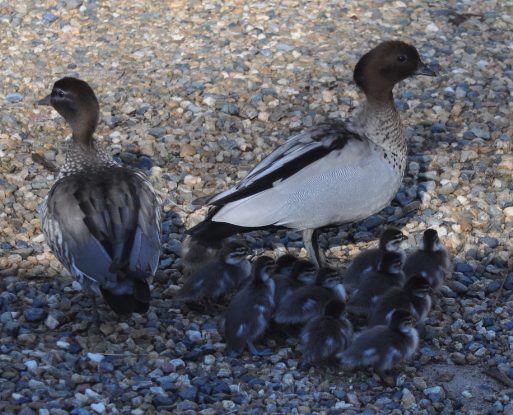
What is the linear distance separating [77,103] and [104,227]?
137cm

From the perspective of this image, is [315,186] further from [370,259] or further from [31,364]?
[31,364]

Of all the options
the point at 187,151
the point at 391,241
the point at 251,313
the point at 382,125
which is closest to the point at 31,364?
the point at 251,313

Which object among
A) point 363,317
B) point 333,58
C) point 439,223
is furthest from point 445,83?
point 363,317

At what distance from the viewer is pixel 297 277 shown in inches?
189

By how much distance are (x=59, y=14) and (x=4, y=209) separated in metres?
4.07

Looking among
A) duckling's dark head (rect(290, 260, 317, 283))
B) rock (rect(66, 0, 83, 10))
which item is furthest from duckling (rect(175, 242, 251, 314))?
rock (rect(66, 0, 83, 10))

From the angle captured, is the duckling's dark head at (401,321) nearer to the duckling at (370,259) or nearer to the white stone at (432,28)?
the duckling at (370,259)

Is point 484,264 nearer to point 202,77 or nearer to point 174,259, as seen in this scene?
point 174,259

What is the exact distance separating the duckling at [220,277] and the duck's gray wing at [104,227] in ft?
1.30

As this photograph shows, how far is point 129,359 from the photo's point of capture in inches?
159

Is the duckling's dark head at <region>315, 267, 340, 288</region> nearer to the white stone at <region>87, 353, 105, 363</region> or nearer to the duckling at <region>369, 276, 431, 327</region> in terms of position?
the duckling at <region>369, 276, 431, 327</region>

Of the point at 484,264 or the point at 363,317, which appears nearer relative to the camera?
the point at 363,317

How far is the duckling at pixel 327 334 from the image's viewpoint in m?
4.08

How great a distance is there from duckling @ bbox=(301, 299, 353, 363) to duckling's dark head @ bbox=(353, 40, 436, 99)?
1853mm
